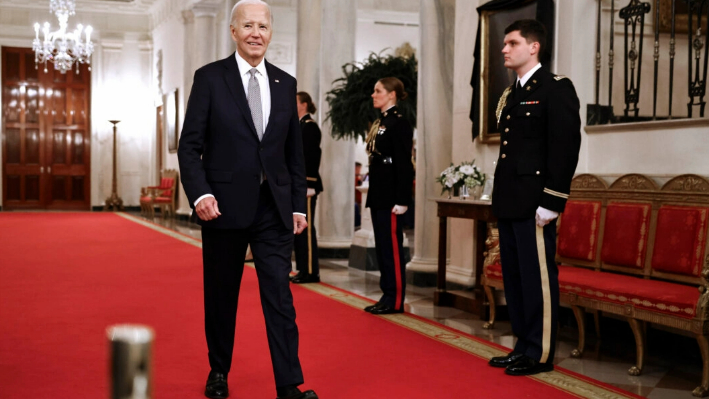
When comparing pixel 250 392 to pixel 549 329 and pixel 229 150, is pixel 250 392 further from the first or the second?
pixel 549 329

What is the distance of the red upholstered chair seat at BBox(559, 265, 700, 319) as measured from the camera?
145 inches

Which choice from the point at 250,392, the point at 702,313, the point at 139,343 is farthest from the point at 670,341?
the point at 139,343

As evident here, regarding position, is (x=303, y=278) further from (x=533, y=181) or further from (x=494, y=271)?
(x=533, y=181)

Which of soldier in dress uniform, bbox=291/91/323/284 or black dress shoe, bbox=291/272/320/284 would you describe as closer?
soldier in dress uniform, bbox=291/91/323/284

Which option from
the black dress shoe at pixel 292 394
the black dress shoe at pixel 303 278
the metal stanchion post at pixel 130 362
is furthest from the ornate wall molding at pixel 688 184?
the metal stanchion post at pixel 130 362

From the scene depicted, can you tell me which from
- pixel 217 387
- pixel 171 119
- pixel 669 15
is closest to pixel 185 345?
pixel 217 387

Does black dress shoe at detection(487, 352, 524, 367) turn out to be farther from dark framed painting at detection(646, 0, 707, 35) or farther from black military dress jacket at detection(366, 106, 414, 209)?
dark framed painting at detection(646, 0, 707, 35)

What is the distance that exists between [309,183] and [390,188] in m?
1.55

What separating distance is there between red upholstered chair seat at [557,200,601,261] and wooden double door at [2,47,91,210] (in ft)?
57.2

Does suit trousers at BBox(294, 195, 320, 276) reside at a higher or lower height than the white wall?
lower

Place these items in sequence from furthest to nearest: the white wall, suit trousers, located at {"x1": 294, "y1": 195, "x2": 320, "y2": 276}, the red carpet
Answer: the white wall, suit trousers, located at {"x1": 294, "y1": 195, "x2": 320, "y2": 276}, the red carpet

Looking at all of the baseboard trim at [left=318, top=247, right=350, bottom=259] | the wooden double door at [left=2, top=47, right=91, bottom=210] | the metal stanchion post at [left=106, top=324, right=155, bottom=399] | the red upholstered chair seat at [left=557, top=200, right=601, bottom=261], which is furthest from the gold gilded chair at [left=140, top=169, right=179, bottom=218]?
the metal stanchion post at [left=106, top=324, right=155, bottom=399]

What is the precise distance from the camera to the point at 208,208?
2980 mm

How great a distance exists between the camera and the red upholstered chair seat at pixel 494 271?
503cm
